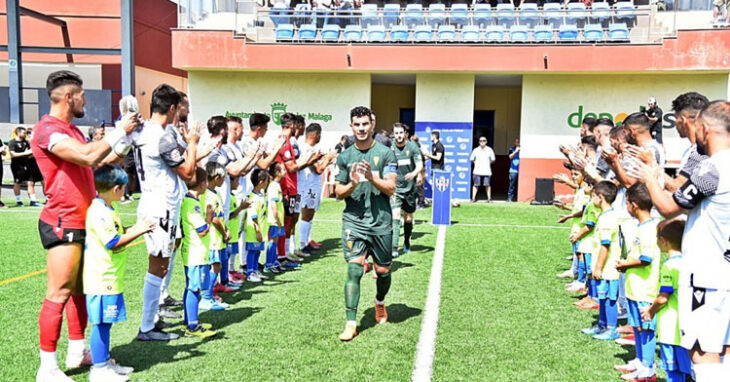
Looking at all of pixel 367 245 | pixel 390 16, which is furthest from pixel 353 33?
pixel 367 245

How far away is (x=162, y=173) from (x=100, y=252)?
1.07 meters

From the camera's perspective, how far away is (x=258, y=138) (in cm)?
827

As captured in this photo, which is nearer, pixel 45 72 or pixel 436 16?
pixel 436 16

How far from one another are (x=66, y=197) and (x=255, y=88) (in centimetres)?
1691

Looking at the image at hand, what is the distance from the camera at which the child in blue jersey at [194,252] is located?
18.0 feet

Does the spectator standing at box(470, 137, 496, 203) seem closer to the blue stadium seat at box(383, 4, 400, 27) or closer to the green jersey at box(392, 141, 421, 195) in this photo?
the blue stadium seat at box(383, 4, 400, 27)

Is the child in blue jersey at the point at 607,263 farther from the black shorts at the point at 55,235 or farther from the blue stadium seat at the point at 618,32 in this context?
the blue stadium seat at the point at 618,32

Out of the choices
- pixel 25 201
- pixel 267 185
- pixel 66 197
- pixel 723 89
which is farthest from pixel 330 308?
pixel 723 89

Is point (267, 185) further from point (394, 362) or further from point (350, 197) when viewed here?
point (394, 362)

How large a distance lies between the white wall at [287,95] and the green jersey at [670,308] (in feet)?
55.7

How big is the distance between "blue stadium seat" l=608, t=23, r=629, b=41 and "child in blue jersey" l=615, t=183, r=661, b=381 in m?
16.1

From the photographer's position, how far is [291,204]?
9.20m

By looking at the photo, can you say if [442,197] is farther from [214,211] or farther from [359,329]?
[214,211]

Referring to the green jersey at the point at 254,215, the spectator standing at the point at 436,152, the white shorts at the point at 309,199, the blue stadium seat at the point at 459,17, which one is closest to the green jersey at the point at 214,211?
the green jersey at the point at 254,215
